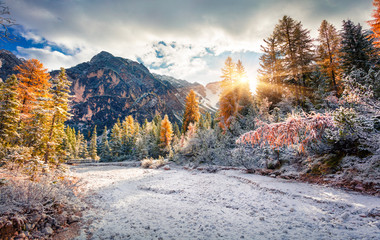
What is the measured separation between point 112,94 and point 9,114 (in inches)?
5641

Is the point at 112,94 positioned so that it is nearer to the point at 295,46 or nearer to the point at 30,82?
the point at 30,82

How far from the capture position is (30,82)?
711 inches

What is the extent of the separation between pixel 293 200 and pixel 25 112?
83.4 feet

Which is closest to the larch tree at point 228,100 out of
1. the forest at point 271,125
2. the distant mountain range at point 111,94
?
the forest at point 271,125

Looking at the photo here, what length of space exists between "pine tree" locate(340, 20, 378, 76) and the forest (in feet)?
0.29

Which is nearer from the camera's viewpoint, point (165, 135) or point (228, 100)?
point (228, 100)

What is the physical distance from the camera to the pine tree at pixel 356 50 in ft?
53.6

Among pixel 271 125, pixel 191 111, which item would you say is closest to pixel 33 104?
pixel 271 125

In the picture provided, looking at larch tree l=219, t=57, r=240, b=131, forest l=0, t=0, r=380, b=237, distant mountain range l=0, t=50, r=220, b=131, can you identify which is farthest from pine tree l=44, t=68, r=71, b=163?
distant mountain range l=0, t=50, r=220, b=131

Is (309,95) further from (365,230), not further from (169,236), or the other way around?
(169,236)

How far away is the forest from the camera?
411cm

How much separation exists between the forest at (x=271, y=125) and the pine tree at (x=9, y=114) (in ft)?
0.32

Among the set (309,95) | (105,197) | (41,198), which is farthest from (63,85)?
(309,95)

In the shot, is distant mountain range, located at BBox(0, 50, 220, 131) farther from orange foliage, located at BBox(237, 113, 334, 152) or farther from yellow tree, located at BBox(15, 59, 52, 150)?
orange foliage, located at BBox(237, 113, 334, 152)
